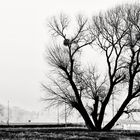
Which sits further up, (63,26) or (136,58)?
(63,26)

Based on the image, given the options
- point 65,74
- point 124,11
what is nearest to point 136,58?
point 124,11

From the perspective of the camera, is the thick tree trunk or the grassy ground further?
the thick tree trunk

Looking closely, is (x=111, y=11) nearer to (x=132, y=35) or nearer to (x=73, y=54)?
(x=132, y=35)

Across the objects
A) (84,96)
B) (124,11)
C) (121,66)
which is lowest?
(84,96)

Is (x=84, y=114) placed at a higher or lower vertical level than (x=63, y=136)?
higher

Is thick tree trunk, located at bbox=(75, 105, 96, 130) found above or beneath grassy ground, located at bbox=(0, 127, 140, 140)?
above

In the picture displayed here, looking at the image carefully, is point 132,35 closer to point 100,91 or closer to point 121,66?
point 121,66

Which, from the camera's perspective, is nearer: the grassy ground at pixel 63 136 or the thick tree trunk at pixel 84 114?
the grassy ground at pixel 63 136

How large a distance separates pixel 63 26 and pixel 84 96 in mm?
7640

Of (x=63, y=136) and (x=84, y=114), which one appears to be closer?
(x=63, y=136)

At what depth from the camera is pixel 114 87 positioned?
39.0 meters

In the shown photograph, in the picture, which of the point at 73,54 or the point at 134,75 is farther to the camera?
the point at 73,54

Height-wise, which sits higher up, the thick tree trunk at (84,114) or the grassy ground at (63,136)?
the thick tree trunk at (84,114)

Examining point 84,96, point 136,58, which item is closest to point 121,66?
point 136,58
